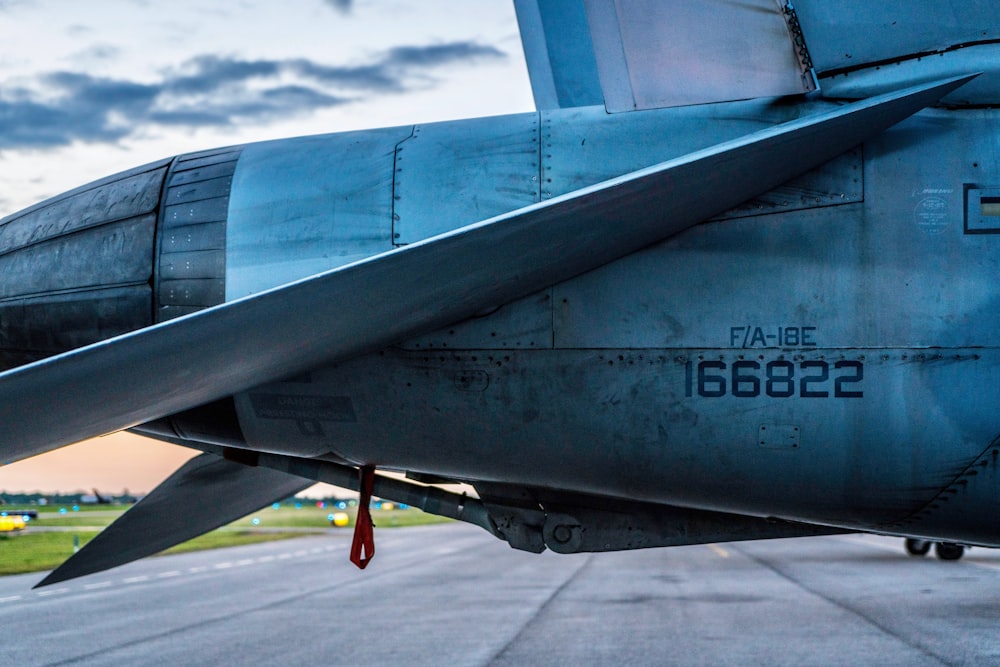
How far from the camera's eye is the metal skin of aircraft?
4.36 meters

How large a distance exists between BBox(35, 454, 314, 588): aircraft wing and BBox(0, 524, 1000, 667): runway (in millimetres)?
2550

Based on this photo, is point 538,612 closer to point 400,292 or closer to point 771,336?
point 771,336

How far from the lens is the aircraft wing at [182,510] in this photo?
6176 millimetres

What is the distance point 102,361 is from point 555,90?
410 centimetres

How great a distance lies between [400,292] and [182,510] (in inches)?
115

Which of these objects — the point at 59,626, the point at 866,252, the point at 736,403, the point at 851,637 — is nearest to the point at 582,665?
the point at 851,637

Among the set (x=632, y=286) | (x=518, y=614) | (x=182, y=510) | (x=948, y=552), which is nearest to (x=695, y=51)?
(x=632, y=286)

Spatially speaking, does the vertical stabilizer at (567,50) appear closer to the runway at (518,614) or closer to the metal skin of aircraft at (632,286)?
the metal skin of aircraft at (632,286)

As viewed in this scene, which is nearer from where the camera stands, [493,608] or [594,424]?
[594,424]

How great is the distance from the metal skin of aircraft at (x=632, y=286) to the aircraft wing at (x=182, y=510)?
3.65 ft

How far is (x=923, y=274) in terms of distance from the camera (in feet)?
14.9

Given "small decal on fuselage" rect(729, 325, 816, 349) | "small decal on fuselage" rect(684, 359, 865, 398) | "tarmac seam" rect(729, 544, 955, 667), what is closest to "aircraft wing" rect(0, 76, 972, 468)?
"small decal on fuselage" rect(729, 325, 816, 349)

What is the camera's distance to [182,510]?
21.1 feet

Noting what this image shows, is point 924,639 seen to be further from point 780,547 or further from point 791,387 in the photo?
point 780,547
